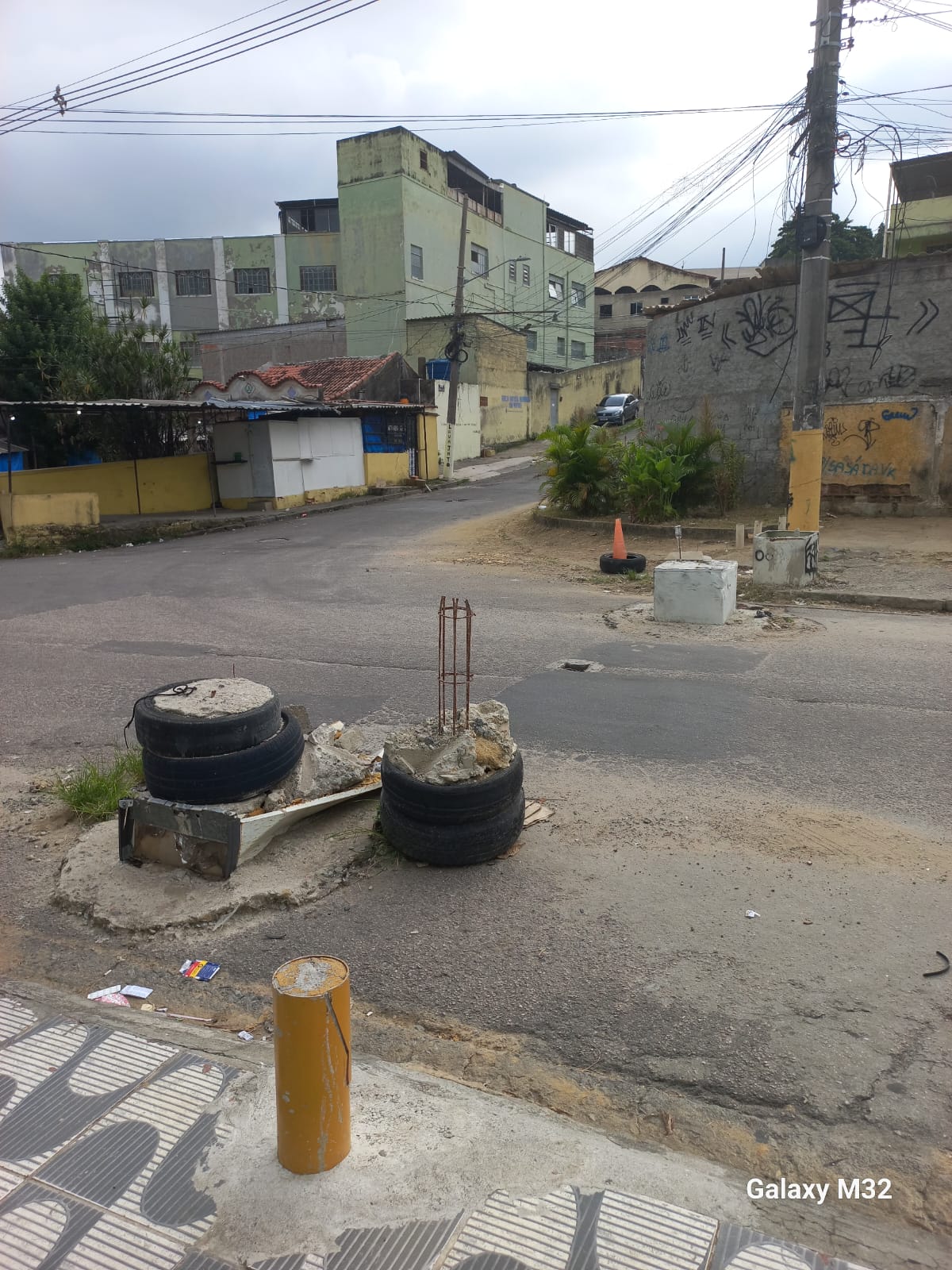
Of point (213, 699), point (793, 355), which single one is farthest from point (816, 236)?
point (213, 699)

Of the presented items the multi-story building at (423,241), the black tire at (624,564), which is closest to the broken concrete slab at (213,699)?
the black tire at (624,564)

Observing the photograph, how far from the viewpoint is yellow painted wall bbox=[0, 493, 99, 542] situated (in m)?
19.6

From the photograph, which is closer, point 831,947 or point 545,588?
point 831,947

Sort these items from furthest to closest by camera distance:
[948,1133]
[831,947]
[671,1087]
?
[831,947], [671,1087], [948,1133]

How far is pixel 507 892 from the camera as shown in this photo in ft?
13.5

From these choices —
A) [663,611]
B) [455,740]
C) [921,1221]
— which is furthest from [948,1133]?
[663,611]

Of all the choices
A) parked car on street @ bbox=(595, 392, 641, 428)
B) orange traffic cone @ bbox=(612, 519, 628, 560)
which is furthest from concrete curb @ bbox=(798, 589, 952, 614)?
parked car on street @ bbox=(595, 392, 641, 428)

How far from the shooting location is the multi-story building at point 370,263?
136 feet

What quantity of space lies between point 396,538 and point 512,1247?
17.4 m

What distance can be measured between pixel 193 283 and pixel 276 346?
8.28m

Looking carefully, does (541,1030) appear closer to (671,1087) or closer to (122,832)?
(671,1087)

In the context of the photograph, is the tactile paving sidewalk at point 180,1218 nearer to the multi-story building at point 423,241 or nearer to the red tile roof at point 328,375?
the red tile roof at point 328,375

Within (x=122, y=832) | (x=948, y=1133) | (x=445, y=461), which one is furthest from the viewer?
(x=445, y=461)

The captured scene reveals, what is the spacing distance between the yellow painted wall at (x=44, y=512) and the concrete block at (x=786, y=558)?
1640 cm
